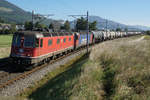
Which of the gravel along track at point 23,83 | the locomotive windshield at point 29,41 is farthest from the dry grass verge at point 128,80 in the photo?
the locomotive windshield at point 29,41

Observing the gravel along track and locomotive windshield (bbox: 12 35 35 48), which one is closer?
the gravel along track

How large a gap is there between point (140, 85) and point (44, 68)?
10383mm

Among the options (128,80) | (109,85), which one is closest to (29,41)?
(109,85)

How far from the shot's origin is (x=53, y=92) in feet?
33.5

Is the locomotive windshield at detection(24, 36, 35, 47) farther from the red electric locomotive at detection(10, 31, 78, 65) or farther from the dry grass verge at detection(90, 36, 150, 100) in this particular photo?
the dry grass verge at detection(90, 36, 150, 100)

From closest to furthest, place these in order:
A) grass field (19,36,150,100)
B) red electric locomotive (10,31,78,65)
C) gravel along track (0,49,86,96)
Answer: grass field (19,36,150,100) → gravel along track (0,49,86,96) → red electric locomotive (10,31,78,65)

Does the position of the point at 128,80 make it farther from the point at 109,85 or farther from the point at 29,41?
the point at 29,41

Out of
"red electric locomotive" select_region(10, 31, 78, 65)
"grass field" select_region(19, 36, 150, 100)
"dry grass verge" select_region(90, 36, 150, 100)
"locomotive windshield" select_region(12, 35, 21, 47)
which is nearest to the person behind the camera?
"dry grass verge" select_region(90, 36, 150, 100)

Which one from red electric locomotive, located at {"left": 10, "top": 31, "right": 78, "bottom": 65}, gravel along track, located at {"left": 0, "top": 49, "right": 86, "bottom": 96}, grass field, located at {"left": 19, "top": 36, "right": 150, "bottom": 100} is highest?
red electric locomotive, located at {"left": 10, "top": 31, "right": 78, "bottom": 65}

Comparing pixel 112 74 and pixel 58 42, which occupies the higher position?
pixel 58 42

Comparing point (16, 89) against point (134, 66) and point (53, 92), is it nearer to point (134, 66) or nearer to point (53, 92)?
point (53, 92)

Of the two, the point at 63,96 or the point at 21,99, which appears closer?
the point at 63,96

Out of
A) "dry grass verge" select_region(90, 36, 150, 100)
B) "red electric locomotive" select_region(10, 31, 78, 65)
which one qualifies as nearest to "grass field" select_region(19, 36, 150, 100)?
"dry grass verge" select_region(90, 36, 150, 100)

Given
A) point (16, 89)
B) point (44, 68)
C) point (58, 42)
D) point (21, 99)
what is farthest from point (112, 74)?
point (58, 42)
